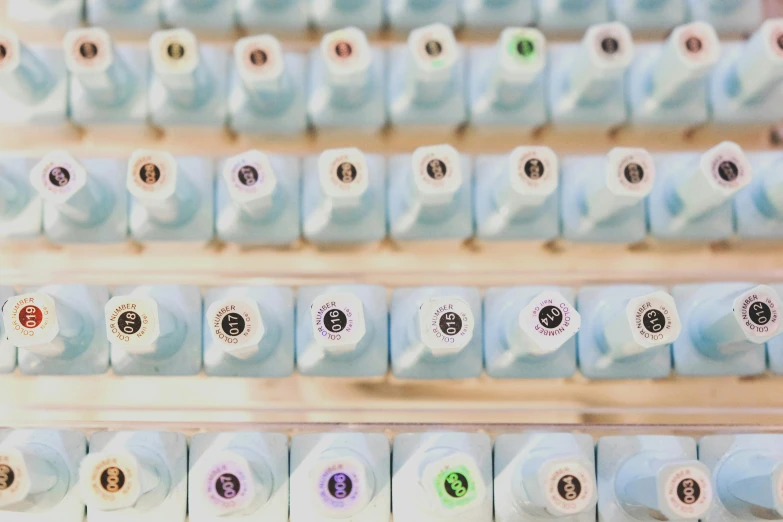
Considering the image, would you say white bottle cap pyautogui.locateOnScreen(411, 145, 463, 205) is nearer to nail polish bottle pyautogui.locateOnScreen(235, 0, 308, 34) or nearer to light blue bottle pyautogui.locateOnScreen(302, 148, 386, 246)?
light blue bottle pyautogui.locateOnScreen(302, 148, 386, 246)

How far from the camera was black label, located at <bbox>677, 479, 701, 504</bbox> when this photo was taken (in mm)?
449

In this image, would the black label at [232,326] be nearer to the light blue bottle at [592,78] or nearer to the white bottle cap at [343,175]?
the white bottle cap at [343,175]

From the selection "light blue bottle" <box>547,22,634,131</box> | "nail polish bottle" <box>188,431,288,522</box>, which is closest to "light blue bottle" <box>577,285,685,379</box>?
"light blue bottle" <box>547,22,634,131</box>

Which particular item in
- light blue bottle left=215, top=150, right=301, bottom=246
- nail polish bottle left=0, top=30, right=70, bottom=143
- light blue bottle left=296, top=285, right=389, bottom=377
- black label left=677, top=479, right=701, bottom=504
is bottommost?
black label left=677, top=479, right=701, bottom=504

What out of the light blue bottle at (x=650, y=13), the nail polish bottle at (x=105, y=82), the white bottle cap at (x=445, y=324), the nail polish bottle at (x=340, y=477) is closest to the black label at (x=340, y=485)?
the nail polish bottle at (x=340, y=477)

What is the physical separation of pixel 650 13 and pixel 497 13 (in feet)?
0.41

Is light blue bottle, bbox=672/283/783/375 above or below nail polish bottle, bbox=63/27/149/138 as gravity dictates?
below

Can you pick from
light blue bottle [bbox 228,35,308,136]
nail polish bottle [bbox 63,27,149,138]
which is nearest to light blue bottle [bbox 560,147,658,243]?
light blue bottle [bbox 228,35,308,136]

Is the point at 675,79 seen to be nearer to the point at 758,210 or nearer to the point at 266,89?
the point at 758,210

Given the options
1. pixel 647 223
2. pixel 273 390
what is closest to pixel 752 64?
pixel 647 223

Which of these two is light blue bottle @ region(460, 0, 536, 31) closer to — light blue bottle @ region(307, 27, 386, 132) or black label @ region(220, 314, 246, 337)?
light blue bottle @ region(307, 27, 386, 132)

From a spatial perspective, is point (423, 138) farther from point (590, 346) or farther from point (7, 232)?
point (7, 232)

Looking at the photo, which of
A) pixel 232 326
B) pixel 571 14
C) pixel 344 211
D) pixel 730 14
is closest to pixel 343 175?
pixel 344 211

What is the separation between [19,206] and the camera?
512 mm
